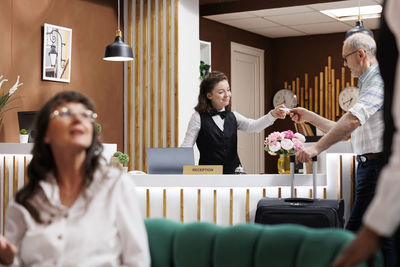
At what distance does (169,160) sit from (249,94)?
18.9 ft

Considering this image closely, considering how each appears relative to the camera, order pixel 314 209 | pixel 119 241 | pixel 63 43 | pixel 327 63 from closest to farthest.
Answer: pixel 119 241
pixel 314 209
pixel 63 43
pixel 327 63

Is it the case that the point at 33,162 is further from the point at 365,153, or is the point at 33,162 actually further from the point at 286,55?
the point at 286,55

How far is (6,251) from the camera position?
183 centimetres

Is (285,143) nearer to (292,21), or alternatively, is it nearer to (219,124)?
(219,124)

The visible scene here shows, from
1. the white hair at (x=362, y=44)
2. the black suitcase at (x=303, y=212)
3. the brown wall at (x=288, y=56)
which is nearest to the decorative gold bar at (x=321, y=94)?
the brown wall at (x=288, y=56)

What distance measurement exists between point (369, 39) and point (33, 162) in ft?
7.29

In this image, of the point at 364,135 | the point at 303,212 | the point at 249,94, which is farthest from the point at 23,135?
the point at 249,94

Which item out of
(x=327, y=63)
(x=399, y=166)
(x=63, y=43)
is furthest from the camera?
(x=327, y=63)

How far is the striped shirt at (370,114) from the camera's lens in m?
3.29

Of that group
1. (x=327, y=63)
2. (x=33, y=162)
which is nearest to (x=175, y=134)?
(x=327, y=63)

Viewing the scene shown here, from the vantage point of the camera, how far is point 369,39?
3.56m

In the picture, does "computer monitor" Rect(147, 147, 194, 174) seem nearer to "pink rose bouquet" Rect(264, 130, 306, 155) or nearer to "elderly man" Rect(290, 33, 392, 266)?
"pink rose bouquet" Rect(264, 130, 306, 155)

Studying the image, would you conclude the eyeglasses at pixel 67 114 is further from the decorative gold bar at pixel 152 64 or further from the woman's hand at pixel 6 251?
the decorative gold bar at pixel 152 64

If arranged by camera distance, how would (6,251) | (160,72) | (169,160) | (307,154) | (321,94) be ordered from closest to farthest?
(6,251) < (307,154) < (169,160) < (160,72) < (321,94)
